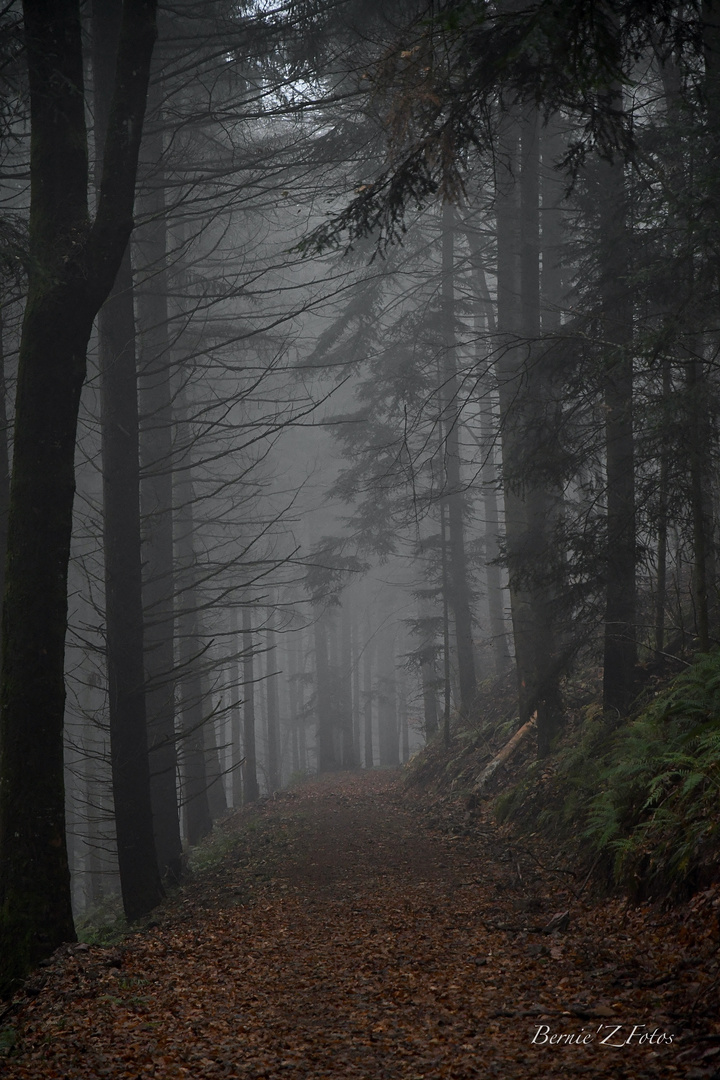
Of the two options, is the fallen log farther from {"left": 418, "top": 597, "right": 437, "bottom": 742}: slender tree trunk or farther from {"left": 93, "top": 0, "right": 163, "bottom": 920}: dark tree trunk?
{"left": 418, "top": 597, "right": 437, "bottom": 742}: slender tree trunk

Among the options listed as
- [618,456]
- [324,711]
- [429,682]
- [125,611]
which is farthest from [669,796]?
[324,711]

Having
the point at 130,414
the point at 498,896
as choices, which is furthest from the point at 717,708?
the point at 130,414

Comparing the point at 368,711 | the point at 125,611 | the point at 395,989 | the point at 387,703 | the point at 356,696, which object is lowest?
the point at 368,711

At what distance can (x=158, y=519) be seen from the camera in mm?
12336

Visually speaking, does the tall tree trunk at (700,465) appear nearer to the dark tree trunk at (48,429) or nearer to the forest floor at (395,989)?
the forest floor at (395,989)

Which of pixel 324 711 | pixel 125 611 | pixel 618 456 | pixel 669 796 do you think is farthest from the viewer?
pixel 324 711

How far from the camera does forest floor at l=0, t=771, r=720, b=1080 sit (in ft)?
11.9

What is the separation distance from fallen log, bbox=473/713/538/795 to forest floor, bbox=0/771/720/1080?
4.69 m

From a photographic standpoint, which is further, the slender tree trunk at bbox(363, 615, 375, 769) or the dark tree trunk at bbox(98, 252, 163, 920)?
the slender tree trunk at bbox(363, 615, 375, 769)

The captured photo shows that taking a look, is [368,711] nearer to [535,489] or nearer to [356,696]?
[356,696]

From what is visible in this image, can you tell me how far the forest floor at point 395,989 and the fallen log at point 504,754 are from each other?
15.4 feet
